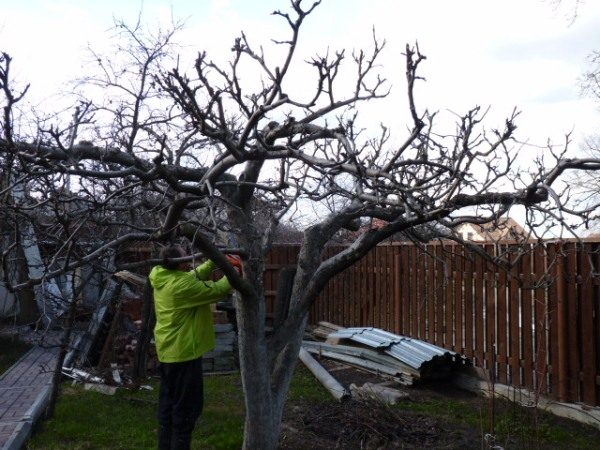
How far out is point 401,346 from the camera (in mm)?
A: 10117

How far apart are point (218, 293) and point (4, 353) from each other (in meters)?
8.61

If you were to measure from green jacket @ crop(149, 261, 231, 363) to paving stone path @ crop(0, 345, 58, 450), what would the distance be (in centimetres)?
191

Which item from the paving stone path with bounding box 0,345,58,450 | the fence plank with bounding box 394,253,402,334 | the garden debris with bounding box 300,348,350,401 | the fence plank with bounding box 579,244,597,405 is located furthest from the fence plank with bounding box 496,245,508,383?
the paving stone path with bounding box 0,345,58,450

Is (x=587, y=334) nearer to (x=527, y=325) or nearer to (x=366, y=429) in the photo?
(x=527, y=325)

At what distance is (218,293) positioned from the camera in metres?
5.64

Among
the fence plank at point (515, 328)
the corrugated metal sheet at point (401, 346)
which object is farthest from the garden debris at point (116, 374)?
the fence plank at point (515, 328)

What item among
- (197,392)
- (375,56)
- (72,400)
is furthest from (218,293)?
(72,400)

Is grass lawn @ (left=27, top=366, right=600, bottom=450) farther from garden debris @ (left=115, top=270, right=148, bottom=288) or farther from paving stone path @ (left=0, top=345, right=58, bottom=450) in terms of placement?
garden debris @ (left=115, top=270, right=148, bottom=288)

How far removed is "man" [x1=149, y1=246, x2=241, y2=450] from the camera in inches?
225

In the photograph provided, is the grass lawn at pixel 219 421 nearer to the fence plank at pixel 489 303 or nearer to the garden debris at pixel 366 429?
the garden debris at pixel 366 429

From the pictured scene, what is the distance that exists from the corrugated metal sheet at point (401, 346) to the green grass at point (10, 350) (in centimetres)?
542

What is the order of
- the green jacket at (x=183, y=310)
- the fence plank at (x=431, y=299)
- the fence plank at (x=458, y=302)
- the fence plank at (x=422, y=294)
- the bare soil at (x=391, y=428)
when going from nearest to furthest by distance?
the green jacket at (x=183, y=310) → the bare soil at (x=391, y=428) → the fence plank at (x=458, y=302) → the fence plank at (x=431, y=299) → the fence plank at (x=422, y=294)

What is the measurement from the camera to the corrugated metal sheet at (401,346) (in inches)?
371

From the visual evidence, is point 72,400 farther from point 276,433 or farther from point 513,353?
point 513,353
